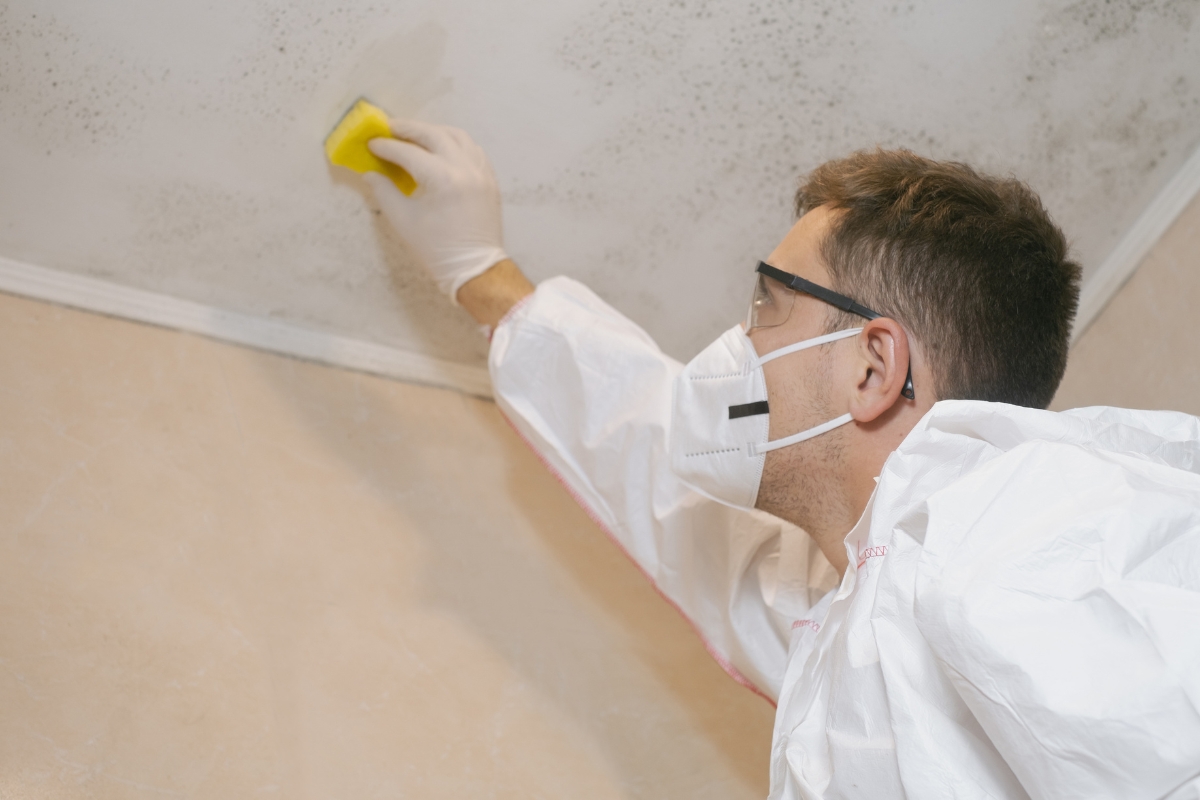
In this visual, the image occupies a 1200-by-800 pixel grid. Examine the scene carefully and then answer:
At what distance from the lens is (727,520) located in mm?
1464

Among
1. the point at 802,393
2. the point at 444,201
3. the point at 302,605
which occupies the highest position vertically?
the point at 802,393

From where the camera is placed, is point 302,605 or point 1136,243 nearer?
point 302,605

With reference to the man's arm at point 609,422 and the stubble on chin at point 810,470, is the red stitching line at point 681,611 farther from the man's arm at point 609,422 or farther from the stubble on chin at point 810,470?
the stubble on chin at point 810,470

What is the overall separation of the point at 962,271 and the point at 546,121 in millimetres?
674

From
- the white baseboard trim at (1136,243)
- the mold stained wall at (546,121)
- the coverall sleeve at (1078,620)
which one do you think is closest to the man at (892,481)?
the coverall sleeve at (1078,620)

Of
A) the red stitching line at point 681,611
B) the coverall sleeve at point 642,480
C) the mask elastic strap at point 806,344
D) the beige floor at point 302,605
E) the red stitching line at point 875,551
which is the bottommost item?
the beige floor at point 302,605

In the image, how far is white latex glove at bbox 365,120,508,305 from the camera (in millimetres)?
1371

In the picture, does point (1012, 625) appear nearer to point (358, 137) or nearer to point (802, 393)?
point (802, 393)

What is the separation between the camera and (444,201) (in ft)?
4.60

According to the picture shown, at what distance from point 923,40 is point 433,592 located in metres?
1.16

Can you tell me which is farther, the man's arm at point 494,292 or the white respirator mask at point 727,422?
the man's arm at point 494,292

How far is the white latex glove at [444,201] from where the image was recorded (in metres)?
1.37

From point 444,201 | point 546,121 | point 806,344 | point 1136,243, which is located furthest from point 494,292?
point 1136,243

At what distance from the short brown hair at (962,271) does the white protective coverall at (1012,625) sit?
16 centimetres
